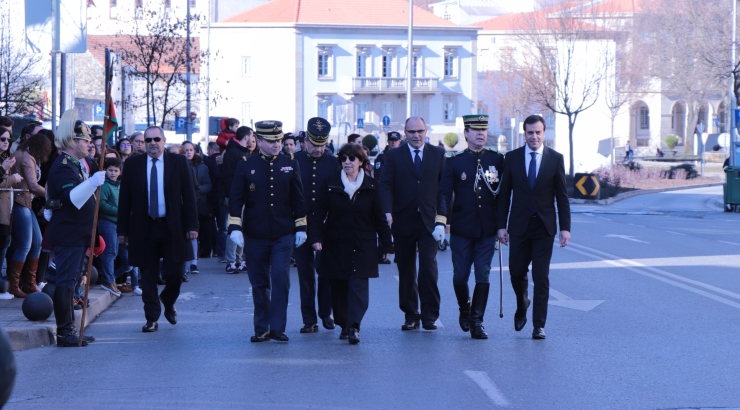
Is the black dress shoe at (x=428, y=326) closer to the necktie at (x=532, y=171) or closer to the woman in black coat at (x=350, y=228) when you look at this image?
the woman in black coat at (x=350, y=228)

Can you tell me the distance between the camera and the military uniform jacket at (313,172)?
35.6 feet

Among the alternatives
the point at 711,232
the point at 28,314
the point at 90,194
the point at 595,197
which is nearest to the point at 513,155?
the point at 90,194

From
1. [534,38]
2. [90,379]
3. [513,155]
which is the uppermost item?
[534,38]

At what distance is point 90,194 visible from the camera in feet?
31.0

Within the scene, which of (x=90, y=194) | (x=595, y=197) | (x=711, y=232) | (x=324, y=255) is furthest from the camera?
(x=595, y=197)

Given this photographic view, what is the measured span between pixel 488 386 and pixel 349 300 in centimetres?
242

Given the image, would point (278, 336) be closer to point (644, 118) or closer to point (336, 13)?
point (336, 13)

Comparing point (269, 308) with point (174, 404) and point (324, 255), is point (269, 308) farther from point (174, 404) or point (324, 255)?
point (174, 404)

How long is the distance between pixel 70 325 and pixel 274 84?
7741 cm

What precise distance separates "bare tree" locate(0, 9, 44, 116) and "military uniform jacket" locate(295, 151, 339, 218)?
1749cm

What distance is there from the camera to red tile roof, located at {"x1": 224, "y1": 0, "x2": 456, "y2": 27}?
87.3 meters

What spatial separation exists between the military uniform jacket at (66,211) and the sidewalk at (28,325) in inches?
33.9

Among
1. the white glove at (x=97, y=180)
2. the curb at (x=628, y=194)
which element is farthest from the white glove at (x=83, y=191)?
the curb at (x=628, y=194)

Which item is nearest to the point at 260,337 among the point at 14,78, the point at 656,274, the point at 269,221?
the point at 269,221
